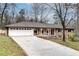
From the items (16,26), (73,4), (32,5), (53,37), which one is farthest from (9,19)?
(73,4)

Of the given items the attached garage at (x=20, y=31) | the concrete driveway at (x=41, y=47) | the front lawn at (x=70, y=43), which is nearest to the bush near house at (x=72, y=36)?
the front lawn at (x=70, y=43)

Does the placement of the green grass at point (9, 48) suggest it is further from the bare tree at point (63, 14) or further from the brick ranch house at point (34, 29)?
the bare tree at point (63, 14)

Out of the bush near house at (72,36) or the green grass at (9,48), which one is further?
the bush near house at (72,36)

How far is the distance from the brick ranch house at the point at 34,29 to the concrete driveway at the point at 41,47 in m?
0.09

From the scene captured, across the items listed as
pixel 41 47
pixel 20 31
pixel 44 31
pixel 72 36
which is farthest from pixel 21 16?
pixel 72 36

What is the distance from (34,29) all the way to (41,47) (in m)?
0.27

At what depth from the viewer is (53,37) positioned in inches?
122

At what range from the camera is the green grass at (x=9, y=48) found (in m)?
2.93

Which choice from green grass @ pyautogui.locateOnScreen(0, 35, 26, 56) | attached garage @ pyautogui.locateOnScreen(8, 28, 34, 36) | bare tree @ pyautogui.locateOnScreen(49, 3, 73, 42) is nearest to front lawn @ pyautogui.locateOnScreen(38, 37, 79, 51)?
bare tree @ pyautogui.locateOnScreen(49, 3, 73, 42)

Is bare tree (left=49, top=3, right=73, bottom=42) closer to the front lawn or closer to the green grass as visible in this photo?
the front lawn

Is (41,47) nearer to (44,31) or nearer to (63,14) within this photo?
(44,31)

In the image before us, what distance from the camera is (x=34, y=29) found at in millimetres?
3096

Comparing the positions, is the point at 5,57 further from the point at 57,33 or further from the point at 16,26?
the point at 57,33

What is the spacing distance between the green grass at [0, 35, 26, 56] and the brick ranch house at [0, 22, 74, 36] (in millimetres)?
109
